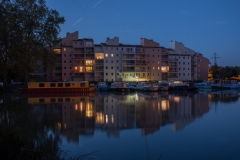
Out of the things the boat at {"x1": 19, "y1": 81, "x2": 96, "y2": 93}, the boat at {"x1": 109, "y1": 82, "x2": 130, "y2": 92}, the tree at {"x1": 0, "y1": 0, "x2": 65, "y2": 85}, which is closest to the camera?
the tree at {"x1": 0, "y1": 0, "x2": 65, "y2": 85}

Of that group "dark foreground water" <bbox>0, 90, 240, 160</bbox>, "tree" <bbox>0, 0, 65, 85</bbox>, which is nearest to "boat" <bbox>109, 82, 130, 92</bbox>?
"dark foreground water" <bbox>0, 90, 240, 160</bbox>

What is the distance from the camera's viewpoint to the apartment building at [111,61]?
7488 centimetres

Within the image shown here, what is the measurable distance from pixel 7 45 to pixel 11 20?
3.80 ft

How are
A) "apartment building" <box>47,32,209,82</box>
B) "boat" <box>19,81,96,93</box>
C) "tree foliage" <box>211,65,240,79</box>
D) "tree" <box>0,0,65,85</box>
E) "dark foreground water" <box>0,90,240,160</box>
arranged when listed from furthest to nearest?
"tree foliage" <box>211,65,240,79</box>
"apartment building" <box>47,32,209,82</box>
"boat" <box>19,81,96,93</box>
"tree" <box>0,0,65,85</box>
"dark foreground water" <box>0,90,240,160</box>

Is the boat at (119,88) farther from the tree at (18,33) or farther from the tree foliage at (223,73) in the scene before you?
the tree foliage at (223,73)

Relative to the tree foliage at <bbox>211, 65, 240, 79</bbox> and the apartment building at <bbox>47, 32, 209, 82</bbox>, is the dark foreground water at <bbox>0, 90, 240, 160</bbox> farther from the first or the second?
the tree foliage at <bbox>211, 65, 240, 79</bbox>

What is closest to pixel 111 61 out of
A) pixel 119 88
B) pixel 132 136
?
pixel 119 88

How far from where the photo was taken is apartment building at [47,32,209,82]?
74875mm

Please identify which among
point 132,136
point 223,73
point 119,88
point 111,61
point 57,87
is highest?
point 111,61

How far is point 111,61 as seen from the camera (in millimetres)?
78250


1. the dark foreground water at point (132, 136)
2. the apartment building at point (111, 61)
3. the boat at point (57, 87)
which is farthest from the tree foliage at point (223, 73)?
the dark foreground water at point (132, 136)

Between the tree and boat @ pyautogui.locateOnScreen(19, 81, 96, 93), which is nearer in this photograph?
the tree

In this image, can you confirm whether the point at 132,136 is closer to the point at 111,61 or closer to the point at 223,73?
the point at 111,61

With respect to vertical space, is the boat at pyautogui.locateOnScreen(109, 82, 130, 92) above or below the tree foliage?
below
